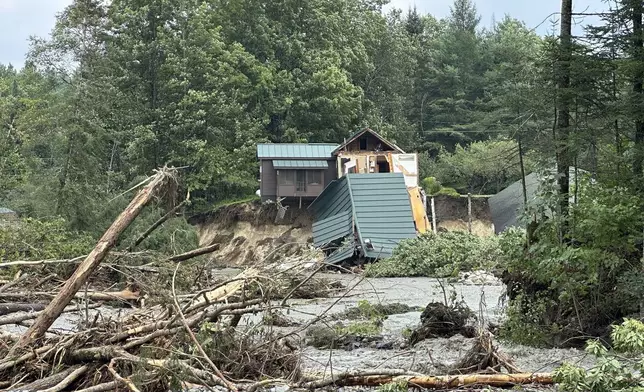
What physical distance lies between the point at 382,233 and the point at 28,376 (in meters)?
20.5

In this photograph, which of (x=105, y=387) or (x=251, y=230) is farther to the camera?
(x=251, y=230)

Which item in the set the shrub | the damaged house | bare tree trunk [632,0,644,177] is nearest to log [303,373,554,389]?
bare tree trunk [632,0,644,177]

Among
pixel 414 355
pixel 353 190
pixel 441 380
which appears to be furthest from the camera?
pixel 353 190

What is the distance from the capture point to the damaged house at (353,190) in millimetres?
26672

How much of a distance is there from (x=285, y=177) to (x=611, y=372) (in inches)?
1124

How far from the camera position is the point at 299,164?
33656 mm

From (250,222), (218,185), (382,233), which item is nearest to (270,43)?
(218,185)

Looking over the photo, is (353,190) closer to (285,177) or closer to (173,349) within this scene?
(285,177)

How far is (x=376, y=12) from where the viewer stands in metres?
51.8

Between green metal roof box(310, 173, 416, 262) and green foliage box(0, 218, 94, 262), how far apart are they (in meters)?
10.9

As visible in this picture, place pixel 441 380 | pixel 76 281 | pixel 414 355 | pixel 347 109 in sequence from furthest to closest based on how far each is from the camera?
pixel 347 109
pixel 414 355
pixel 76 281
pixel 441 380

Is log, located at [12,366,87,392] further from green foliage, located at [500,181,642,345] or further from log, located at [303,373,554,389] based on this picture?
green foliage, located at [500,181,642,345]

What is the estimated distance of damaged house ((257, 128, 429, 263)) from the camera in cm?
2667

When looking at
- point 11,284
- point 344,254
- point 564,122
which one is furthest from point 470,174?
point 11,284
